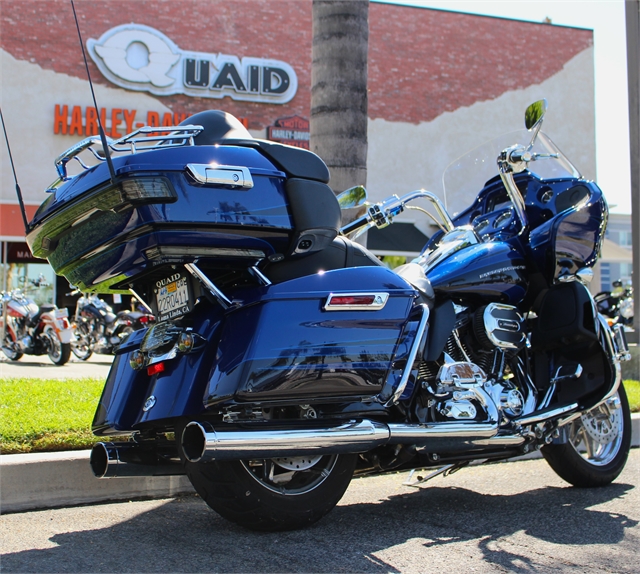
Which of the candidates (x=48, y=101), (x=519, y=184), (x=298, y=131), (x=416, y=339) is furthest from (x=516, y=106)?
(x=416, y=339)

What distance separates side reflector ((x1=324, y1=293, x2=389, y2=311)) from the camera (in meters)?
3.07

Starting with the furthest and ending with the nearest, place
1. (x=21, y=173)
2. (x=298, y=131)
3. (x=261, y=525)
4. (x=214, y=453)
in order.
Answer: (x=298, y=131)
(x=21, y=173)
(x=261, y=525)
(x=214, y=453)

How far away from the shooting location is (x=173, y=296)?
325 cm

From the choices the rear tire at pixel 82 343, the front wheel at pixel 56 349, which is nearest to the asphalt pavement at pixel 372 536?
the front wheel at pixel 56 349

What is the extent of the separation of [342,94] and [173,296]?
9.55 feet

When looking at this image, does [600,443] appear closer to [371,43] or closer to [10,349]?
[10,349]

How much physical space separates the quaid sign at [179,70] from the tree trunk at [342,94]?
557 inches

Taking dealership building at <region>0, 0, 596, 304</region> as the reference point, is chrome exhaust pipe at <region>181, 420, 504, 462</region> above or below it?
below

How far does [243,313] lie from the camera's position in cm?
300

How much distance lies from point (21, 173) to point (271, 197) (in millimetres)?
16312

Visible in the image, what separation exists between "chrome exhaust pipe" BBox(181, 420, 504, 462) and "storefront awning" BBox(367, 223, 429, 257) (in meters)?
15.5

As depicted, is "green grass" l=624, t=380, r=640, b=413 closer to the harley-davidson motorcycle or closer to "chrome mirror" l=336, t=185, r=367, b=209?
the harley-davidson motorcycle

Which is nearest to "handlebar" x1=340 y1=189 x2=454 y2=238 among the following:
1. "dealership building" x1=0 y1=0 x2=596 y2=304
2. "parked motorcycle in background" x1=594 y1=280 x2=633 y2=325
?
"parked motorcycle in background" x1=594 y1=280 x2=633 y2=325

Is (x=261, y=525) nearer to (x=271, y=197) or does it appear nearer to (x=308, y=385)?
(x=308, y=385)
